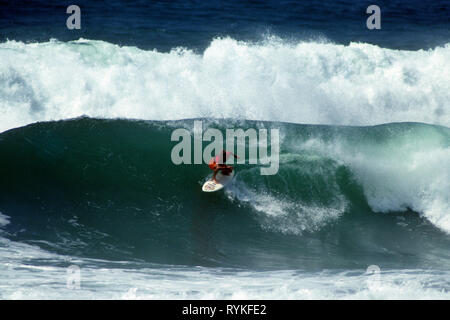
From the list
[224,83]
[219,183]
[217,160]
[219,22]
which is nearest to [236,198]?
[219,183]

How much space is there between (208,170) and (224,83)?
4134 mm

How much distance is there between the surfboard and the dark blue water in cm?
809

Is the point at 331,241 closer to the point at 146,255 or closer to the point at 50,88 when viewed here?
the point at 146,255

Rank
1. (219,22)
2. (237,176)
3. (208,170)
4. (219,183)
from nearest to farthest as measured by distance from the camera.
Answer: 1. (219,183)
2. (237,176)
3. (208,170)
4. (219,22)

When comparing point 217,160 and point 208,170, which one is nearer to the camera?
point 217,160

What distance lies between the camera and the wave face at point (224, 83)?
53.1ft

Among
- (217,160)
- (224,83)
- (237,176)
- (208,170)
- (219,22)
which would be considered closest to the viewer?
(217,160)

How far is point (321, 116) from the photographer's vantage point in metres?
16.5

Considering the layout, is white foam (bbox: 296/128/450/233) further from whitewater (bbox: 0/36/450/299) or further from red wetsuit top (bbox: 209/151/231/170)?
red wetsuit top (bbox: 209/151/231/170)

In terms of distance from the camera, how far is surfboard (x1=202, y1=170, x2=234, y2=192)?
12.8m

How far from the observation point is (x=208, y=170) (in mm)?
13789

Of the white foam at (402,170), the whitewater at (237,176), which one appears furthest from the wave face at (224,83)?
the white foam at (402,170)

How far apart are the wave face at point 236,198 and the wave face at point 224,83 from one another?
0.73 meters

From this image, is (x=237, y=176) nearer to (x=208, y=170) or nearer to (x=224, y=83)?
(x=208, y=170)
